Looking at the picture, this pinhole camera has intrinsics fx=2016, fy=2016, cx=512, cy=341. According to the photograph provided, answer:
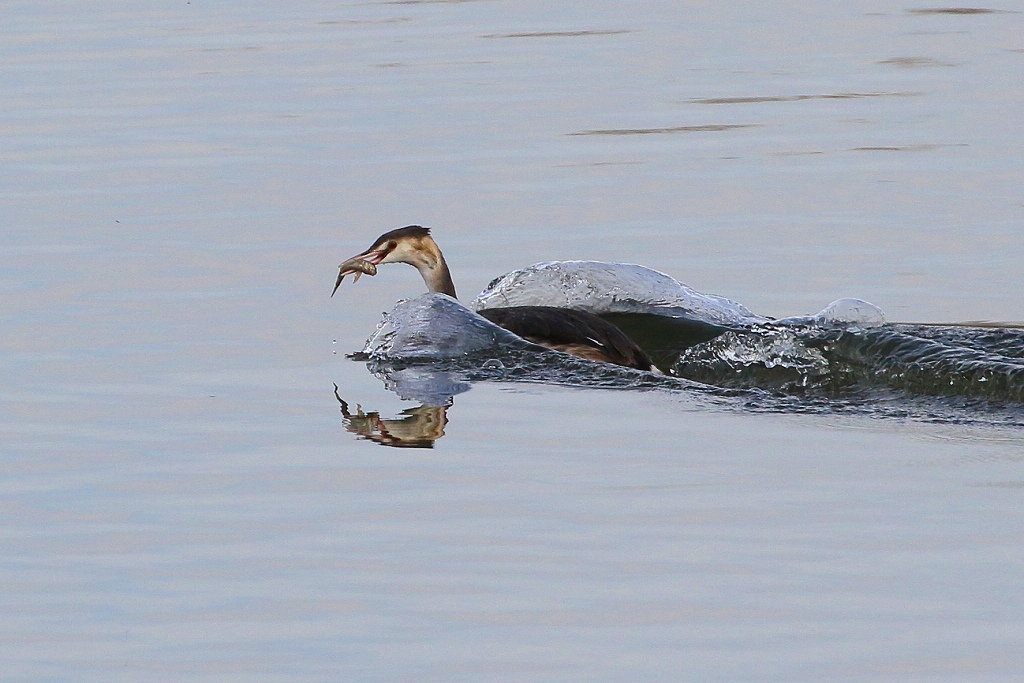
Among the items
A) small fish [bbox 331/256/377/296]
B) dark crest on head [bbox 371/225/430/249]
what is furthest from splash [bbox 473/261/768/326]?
small fish [bbox 331/256/377/296]

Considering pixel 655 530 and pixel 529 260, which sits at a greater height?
pixel 529 260

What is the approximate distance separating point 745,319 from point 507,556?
14.4 feet

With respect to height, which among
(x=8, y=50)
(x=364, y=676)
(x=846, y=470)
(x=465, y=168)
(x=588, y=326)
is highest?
(x=8, y=50)

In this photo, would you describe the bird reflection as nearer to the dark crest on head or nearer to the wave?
the wave

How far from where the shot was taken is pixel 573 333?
938 cm

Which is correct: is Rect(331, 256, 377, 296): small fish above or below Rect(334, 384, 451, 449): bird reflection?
above

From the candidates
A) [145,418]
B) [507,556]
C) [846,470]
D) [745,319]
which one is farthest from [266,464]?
[745,319]

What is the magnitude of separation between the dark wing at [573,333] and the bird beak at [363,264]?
909mm

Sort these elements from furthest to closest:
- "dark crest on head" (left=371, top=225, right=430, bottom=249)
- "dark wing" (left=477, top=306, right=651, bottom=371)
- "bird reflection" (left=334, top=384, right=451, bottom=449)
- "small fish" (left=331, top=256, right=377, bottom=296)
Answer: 1. "dark crest on head" (left=371, top=225, right=430, bottom=249)
2. "small fish" (left=331, top=256, right=377, bottom=296)
3. "dark wing" (left=477, top=306, right=651, bottom=371)
4. "bird reflection" (left=334, top=384, right=451, bottom=449)

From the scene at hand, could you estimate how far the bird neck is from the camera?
10.5 metres

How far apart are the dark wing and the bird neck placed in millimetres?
843

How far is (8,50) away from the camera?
2323 cm

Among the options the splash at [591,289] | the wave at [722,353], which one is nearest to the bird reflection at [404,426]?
the wave at [722,353]

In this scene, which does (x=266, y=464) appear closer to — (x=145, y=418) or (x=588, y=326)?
(x=145, y=418)
